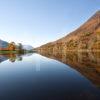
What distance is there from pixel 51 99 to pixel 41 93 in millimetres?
2513

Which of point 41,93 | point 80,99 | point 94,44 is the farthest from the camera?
point 94,44

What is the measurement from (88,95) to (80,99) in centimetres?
164

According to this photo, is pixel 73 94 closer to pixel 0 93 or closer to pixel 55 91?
pixel 55 91

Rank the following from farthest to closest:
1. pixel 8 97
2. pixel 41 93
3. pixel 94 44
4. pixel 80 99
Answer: pixel 94 44
pixel 41 93
pixel 8 97
pixel 80 99

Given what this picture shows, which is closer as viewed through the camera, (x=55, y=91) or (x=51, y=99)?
(x=51, y=99)

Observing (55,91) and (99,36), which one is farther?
(99,36)

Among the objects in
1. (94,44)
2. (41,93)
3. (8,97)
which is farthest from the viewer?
(94,44)

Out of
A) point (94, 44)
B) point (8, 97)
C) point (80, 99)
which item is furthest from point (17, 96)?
point (94, 44)

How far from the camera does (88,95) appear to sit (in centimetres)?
1730

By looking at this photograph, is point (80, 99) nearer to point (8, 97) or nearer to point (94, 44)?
point (8, 97)

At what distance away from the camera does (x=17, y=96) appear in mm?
17391

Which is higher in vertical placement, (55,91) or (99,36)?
(99,36)

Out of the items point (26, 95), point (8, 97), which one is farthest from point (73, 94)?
point (8, 97)

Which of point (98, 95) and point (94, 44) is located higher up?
point (94, 44)
